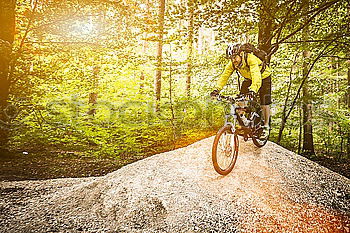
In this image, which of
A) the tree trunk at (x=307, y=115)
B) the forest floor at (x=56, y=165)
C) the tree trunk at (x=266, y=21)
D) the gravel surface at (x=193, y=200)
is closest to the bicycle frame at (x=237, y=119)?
the gravel surface at (x=193, y=200)

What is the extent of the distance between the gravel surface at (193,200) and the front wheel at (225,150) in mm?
240

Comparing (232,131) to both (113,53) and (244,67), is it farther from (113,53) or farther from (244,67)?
(113,53)

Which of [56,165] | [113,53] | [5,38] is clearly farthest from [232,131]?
[5,38]

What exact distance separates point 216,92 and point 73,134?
6.40 metres

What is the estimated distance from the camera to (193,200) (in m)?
3.75

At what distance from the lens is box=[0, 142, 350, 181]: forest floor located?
21.4 feet

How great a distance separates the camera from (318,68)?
9.16 m

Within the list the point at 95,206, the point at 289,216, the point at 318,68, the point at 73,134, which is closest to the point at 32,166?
the point at 73,134

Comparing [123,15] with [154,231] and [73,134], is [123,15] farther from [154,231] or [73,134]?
[154,231]

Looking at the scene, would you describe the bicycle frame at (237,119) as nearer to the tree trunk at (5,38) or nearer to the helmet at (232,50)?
the helmet at (232,50)

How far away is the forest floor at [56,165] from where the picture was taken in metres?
6.53

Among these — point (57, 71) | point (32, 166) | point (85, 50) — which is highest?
point (85, 50)

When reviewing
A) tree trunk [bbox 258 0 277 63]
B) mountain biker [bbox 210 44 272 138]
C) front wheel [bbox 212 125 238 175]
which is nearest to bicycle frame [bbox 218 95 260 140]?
front wheel [bbox 212 125 238 175]

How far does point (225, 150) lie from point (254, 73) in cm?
164
